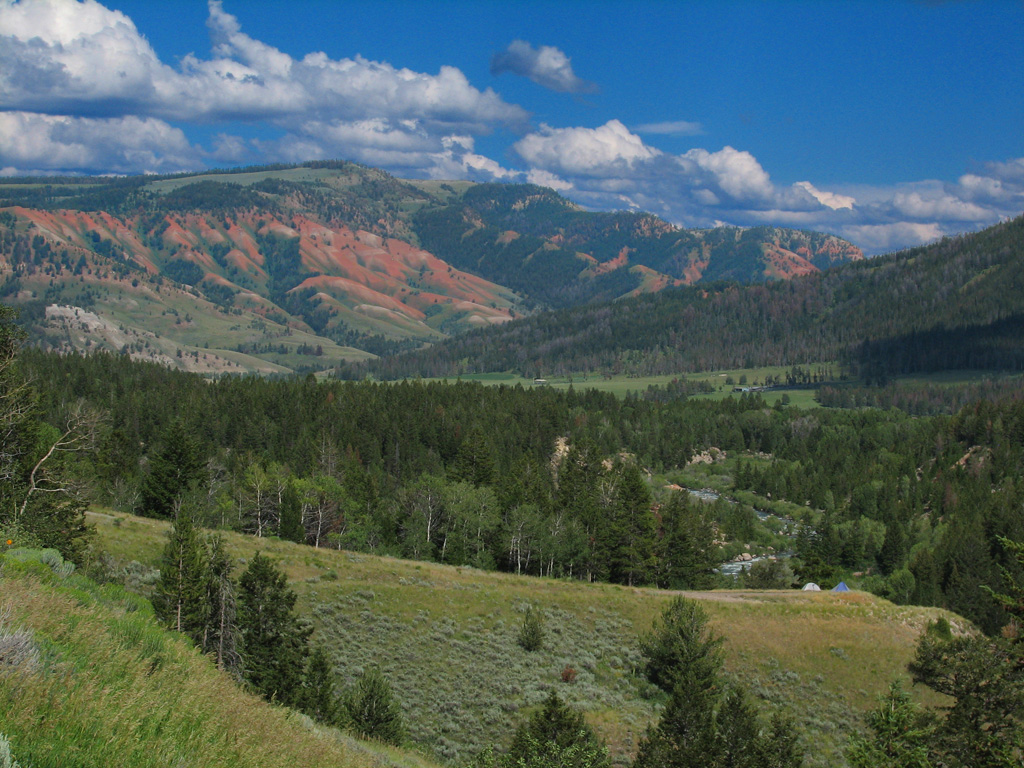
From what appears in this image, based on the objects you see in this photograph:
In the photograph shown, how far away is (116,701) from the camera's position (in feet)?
30.2

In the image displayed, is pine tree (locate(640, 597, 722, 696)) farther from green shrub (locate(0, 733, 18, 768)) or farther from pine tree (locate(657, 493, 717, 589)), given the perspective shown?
green shrub (locate(0, 733, 18, 768))

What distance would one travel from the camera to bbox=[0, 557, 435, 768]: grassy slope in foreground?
809cm

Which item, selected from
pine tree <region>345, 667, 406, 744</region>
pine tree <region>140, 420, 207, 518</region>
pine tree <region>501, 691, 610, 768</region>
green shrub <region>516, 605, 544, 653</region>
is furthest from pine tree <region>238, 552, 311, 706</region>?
pine tree <region>140, 420, 207, 518</region>

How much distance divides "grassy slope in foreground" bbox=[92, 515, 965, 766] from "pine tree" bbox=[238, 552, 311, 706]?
852 cm

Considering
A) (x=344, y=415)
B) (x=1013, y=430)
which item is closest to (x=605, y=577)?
(x=344, y=415)

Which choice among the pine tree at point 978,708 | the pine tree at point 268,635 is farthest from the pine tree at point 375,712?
the pine tree at point 978,708

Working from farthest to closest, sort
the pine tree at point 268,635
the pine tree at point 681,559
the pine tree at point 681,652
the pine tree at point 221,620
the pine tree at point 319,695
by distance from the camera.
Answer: the pine tree at point 681,559
the pine tree at point 681,652
the pine tree at point 221,620
the pine tree at point 268,635
the pine tree at point 319,695

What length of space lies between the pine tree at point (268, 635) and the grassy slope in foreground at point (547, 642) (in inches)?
335

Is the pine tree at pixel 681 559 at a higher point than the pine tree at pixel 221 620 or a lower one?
lower

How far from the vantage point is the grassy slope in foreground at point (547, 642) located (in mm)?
42594

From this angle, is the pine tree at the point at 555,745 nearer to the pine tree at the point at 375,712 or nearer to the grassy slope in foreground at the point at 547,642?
the pine tree at the point at 375,712

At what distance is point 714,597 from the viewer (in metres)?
66.6

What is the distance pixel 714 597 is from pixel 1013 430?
471ft

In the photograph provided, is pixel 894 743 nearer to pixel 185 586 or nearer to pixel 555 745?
pixel 555 745
